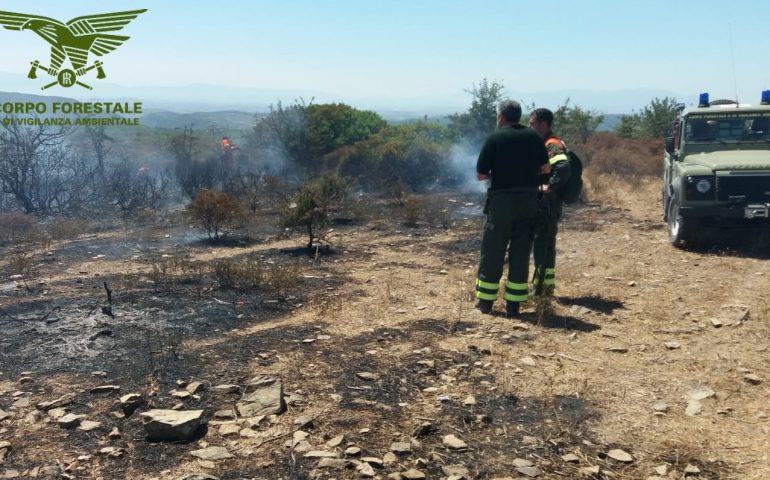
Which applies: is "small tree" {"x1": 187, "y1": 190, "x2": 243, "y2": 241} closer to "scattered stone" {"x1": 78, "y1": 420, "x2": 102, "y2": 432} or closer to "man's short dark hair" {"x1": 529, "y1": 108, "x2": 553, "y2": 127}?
"man's short dark hair" {"x1": 529, "y1": 108, "x2": 553, "y2": 127}

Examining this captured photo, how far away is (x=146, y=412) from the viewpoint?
3.64m

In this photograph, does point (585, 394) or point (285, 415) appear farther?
point (585, 394)

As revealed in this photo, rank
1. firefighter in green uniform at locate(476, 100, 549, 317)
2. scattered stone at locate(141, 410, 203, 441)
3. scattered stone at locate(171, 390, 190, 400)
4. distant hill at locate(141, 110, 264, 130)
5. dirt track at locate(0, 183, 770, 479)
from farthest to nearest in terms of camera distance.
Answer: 1. distant hill at locate(141, 110, 264, 130)
2. firefighter in green uniform at locate(476, 100, 549, 317)
3. scattered stone at locate(171, 390, 190, 400)
4. scattered stone at locate(141, 410, 203, 441)
5. dirt track at locate(0, 183, 770, 479)

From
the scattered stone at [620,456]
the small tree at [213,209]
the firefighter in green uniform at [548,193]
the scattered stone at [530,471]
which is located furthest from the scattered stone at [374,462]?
the small tree at [213,209]

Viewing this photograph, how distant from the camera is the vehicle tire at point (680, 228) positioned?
8.29 m

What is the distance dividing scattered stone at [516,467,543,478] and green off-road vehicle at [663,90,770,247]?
19.9 ft

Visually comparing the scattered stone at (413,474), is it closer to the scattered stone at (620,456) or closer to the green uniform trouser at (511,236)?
the scattered stone at (620,456)

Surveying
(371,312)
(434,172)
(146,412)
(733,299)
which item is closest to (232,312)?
(371,312)

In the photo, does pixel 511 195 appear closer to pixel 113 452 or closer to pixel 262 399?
pixel 262 399

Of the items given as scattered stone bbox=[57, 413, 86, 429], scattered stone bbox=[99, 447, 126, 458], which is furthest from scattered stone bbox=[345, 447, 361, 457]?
scattered stone bbox=[57, 413, 86, 429]

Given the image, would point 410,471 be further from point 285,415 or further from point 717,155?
point 717,155

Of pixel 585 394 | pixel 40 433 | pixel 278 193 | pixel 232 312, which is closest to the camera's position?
pixel 40 433

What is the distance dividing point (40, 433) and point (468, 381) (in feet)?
8.72

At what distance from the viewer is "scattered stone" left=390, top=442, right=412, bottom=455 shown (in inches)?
130
